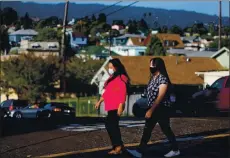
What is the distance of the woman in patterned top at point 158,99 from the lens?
7.57 meters

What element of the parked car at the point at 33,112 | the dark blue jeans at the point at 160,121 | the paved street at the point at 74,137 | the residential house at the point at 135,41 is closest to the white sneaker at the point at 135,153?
the dark blue jeans at the point at 160,121

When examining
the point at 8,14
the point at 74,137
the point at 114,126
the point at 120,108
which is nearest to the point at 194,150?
the point at 114,126

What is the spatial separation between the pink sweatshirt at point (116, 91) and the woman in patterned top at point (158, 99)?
37cm

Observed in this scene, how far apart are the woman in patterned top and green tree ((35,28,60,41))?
4795 centimetres

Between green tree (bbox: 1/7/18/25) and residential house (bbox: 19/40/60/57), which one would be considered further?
residential house (bbox: 19/40/60/57)

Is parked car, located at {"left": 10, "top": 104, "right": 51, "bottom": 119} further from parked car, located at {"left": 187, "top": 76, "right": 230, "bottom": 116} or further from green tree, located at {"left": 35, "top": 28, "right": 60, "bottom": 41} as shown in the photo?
green tree, located at {"left": 35, "top": 28, "right": 60, "bottom": 41}

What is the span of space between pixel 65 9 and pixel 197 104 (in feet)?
52.7

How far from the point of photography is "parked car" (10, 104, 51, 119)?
2122 centimetres

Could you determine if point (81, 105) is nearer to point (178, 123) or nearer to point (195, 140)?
point (178, 123)

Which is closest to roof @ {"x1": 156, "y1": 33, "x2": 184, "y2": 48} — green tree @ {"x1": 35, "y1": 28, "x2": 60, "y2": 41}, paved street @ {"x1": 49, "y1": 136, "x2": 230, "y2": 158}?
green tree @ {"x1": 35, "y1": 28, "x2": 60, "y2": 41}

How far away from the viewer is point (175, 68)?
40.6 metres

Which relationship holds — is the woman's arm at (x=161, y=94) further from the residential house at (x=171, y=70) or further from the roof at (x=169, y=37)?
the roof at (x=169, y=37)

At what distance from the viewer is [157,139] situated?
9.84 meters

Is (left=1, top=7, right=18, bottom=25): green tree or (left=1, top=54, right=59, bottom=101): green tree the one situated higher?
(left=1, top=7, right=18, bottom=25): green tree
